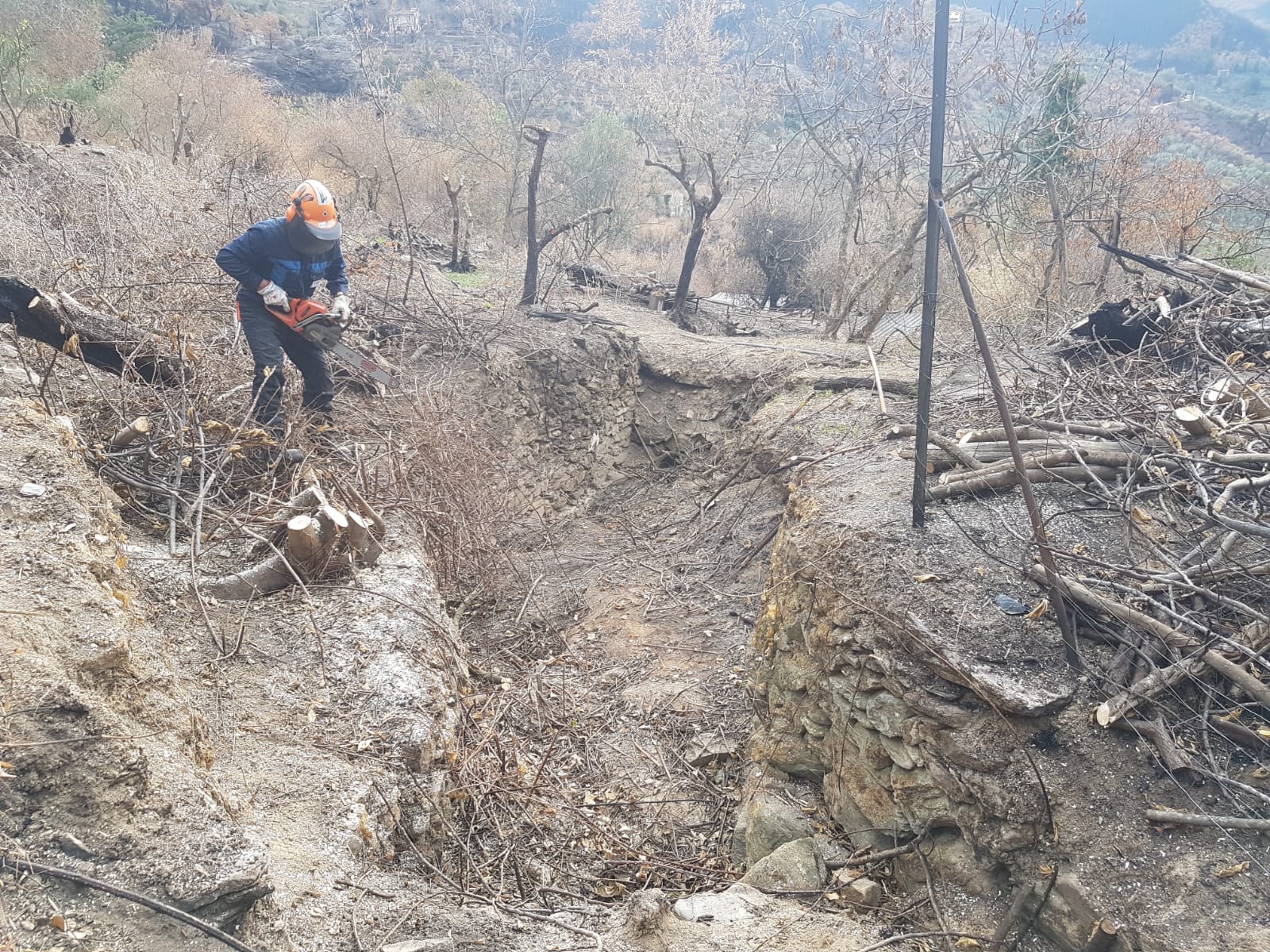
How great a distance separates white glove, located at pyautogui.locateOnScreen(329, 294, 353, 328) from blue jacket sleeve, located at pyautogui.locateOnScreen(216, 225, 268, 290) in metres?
0.45

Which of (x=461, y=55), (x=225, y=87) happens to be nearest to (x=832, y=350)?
(x=225, y=87)

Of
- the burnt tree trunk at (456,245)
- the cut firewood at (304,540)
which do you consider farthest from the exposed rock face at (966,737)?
the burnt tree trunk at (456,245)

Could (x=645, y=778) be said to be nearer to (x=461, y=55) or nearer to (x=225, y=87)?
(x=225, y=87)

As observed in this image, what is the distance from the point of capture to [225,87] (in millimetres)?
17484

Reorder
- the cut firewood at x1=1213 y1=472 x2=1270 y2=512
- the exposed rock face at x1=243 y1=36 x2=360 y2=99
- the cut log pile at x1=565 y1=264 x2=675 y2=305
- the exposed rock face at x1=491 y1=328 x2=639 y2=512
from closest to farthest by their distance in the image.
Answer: the cut firewood at x1=1213 y1=472 x2=1270 y2=512 < the exposed rock face at x1=491 y1=328 x2=639 y2=512 < the cut log pile at x1=565 y1=264 x2=675 y2=305 < the exposed rock face at x1=243 y1=36 x2=360 y2=99

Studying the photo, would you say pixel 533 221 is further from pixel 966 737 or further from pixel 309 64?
pixel 309 64

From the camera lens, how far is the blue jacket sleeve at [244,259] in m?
4.90

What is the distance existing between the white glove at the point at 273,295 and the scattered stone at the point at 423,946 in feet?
13.1

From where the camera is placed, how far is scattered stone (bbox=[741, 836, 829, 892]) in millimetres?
3590

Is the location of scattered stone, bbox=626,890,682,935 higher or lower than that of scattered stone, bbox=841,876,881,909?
higher

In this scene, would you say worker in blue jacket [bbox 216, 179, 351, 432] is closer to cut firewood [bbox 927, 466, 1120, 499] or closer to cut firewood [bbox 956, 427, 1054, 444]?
cut firewood [bbox 927, 466, 1120, 499]

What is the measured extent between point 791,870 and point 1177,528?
238 centimetres

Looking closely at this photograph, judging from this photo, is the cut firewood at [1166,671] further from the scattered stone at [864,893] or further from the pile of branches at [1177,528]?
the scattered stone at [864,893]

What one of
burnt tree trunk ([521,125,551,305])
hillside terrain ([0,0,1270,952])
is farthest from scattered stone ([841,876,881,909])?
burnt tree trunk ([521,125,551,305])
